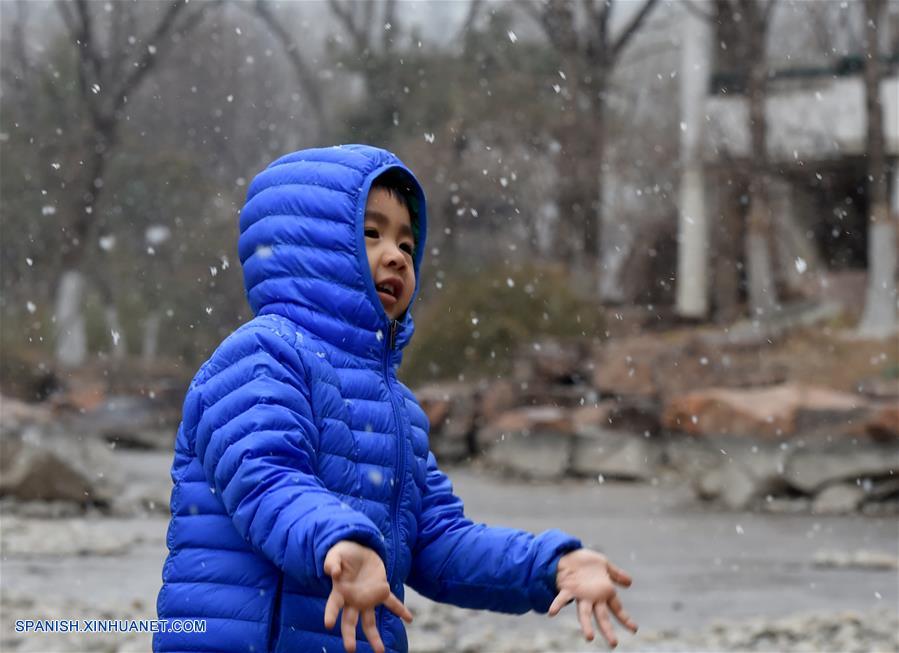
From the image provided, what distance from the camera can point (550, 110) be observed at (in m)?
23.6

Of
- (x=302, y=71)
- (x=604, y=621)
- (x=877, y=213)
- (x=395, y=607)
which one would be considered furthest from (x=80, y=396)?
(x=395, y=607)

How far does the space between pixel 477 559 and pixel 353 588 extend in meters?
0.65

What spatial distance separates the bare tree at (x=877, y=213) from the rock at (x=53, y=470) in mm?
10921

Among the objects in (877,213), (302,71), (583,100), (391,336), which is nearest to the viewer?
(391,336)

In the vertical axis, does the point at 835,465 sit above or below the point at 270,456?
below

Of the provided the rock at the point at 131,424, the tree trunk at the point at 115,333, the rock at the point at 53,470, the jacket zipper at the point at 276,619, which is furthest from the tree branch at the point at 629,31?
the jacket zipper at the point at 276,619

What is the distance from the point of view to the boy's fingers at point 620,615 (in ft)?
8.05

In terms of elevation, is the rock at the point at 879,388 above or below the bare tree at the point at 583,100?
below

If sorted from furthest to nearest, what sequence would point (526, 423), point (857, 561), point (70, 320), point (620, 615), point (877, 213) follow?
1. point (70, 320)
2. point (877, 213)
3. point (526, 423)
4. point (857, 561)
5. point (620, 615)

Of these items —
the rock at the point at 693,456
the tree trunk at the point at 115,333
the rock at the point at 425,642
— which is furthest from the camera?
the tree trunk at the point at 115,333

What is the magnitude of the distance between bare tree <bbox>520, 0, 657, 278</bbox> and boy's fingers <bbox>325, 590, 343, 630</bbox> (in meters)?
21.1

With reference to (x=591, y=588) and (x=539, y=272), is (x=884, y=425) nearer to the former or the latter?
(x=539, y=272)

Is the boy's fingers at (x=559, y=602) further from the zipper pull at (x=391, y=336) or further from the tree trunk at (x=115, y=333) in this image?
the tree trunk at (x=115, y=333)

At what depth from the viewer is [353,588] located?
85.3 inches
